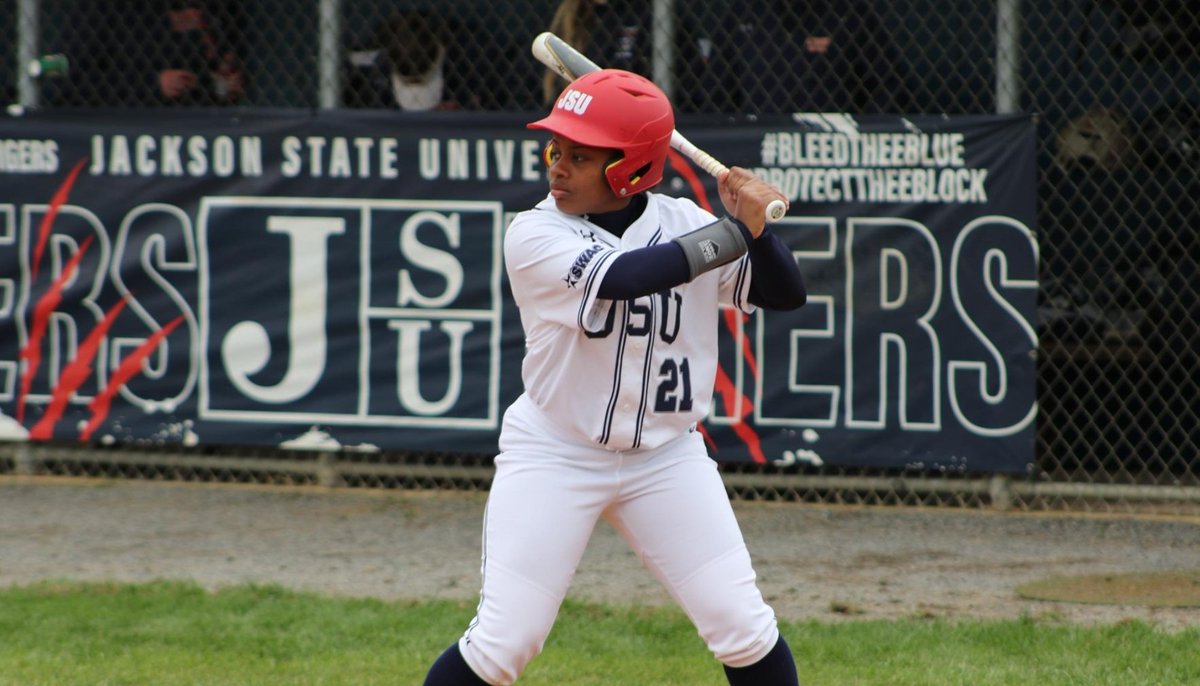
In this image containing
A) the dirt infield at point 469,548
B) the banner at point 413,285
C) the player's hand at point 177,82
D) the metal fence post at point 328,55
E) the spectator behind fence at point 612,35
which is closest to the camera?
the dirt infield at point 469,548

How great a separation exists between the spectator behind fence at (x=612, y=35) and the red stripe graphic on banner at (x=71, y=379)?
7.52 ft

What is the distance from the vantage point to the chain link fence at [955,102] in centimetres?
732

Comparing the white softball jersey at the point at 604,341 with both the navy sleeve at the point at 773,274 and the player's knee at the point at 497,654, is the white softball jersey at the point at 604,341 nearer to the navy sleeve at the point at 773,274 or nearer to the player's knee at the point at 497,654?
the navy sleeve at the point at 773,274

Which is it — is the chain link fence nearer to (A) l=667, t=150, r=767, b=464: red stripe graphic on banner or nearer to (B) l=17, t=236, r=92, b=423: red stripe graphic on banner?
(A) l=667, t=150, r=767, b=464: red stripe graphic on banner

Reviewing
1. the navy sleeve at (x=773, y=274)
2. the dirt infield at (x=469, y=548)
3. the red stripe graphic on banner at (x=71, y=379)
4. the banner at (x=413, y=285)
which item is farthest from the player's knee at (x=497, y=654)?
the red stripe graphic on banner at (x=71, y=379)

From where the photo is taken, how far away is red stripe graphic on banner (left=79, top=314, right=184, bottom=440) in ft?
24.9

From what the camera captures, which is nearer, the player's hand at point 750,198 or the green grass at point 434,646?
the player's hand at point 750,198

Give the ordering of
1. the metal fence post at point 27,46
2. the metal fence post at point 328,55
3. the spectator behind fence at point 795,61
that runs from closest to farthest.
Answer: the spectator behind fence at point 795,61
the metal fence post at point 328,55
the metal fence post at point 27,46

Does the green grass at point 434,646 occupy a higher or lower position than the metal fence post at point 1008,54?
lower

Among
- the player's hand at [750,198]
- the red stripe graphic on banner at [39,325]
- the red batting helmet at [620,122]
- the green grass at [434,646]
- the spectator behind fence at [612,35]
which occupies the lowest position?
the green grass at [434,646]

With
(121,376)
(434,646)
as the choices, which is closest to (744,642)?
(434,646)

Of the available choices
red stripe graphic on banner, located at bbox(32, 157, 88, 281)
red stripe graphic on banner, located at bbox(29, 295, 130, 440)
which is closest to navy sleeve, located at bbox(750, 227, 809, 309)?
red stripe graphic on banner, located at bbox(29, 295, 130, 440)

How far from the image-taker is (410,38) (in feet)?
25.6

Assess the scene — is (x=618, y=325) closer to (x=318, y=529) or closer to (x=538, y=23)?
(x=318, y=529)
